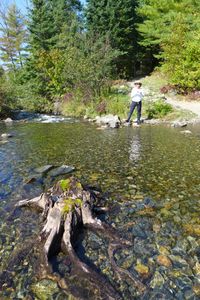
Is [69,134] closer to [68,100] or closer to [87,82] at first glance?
[87,82]

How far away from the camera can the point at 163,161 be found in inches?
289

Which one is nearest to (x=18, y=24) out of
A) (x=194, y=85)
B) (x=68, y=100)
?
(x=68, y=100)

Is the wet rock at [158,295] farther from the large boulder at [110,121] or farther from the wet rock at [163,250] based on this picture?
the large boulder at [110,121]

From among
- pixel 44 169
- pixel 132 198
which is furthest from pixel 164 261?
pixel 44 169

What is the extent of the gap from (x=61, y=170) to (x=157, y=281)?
401 centimetres

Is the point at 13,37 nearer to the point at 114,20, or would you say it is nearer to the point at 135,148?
the point at 114,20

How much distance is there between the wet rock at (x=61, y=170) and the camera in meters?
6.34

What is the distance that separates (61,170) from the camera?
6.49 metres

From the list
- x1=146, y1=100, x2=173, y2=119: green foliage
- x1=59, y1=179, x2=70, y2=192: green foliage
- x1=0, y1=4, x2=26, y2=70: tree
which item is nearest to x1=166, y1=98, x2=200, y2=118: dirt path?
x1=146, y1=100, x2=173, y2=119: green foliage

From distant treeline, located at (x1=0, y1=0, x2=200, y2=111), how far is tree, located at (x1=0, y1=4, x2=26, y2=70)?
1.50 meters

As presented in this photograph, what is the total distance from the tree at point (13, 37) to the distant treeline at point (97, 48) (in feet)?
4.92

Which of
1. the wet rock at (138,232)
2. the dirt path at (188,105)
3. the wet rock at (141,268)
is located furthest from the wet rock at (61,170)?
the dirt path at (188,105)

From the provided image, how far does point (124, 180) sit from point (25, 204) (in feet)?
7.57

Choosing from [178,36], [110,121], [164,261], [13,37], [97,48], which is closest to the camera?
[164,261]
